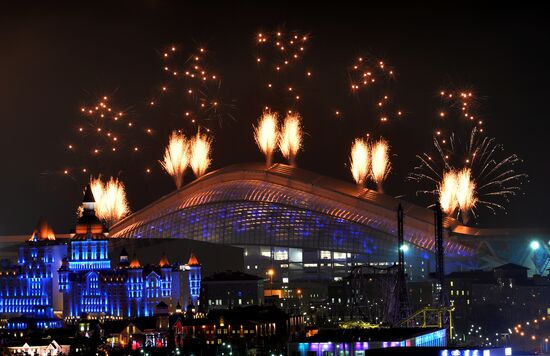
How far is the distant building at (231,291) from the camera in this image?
144m

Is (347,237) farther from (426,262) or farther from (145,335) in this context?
(145,335)

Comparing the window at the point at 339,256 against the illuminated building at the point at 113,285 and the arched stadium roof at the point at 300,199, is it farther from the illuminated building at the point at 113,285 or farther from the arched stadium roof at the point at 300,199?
the illuminated building at the point at 113,285

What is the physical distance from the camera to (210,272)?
15450 cm

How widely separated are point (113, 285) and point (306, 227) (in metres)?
22.2

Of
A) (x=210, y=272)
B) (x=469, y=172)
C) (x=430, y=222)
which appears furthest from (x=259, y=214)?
(x=469, y=172)

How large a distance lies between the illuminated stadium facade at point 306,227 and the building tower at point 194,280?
1272cm

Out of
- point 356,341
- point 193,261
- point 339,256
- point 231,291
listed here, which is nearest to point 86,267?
point 193,261

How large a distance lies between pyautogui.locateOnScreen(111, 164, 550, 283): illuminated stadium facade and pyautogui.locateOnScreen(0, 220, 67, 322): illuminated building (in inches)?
518

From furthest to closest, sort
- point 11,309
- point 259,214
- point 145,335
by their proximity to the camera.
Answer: point 259,214 < point 11,309 < point 145,335

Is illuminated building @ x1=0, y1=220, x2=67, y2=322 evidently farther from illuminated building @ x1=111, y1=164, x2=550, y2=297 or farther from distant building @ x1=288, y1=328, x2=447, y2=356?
distant building @ x1=288, y1=328, x2=447, y2=356

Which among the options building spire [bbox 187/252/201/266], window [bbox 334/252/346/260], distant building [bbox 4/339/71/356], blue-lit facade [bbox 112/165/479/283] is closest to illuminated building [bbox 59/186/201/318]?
building spire [bbox 187/252/201/266]

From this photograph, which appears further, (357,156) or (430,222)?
(430,222)

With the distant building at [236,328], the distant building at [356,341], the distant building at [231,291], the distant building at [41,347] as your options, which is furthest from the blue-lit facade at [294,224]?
the distant building at [356,341]

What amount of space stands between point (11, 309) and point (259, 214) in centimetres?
2734
